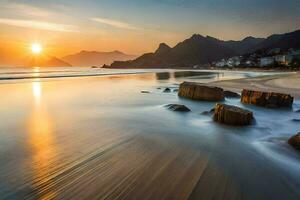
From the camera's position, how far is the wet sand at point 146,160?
17.2 feet

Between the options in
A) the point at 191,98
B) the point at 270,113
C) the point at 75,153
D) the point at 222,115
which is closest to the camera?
the point at 75,153

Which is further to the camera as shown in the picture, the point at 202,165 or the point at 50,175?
the point at 202,165

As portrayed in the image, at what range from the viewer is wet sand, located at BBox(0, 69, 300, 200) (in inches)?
206

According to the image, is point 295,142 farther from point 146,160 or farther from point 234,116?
point 146,160

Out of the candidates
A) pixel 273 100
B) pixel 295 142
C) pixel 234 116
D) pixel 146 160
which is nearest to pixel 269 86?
pixel 273 100

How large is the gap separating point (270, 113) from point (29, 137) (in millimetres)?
11666

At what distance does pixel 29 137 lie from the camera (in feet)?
30.5

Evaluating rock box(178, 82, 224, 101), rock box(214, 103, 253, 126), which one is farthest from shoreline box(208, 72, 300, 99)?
rock box(214, 103, 253, 126)

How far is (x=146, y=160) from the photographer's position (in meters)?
6.96

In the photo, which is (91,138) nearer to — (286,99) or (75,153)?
(75,153)

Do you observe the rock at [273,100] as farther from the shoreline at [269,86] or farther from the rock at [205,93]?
the shoreline at [269,86]

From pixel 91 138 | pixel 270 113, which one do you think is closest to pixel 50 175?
pixel 91 138

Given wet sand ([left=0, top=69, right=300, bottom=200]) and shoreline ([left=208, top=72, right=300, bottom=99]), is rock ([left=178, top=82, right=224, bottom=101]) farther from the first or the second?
shoreline ([left=208, top=72, right=300, bottom=99])

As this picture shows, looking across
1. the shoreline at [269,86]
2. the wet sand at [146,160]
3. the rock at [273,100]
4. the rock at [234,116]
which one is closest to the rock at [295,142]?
the wet sand at [146,160]
